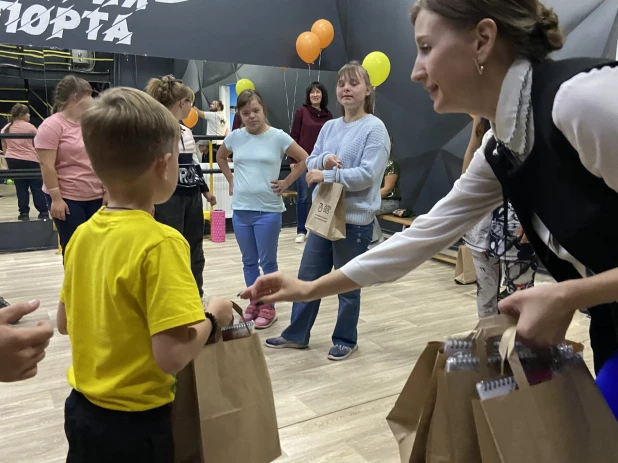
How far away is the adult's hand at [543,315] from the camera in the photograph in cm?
86

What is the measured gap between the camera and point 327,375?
304cm

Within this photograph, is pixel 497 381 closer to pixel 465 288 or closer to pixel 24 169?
pixel 465 288

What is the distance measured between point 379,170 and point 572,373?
223 cm

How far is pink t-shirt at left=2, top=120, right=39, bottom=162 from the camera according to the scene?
5.90 m

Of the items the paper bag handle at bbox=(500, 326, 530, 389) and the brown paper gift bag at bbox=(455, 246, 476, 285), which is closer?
the paper bag handle at bbox=(500, 326, 530, 389)

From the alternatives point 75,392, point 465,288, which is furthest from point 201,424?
point 465,288

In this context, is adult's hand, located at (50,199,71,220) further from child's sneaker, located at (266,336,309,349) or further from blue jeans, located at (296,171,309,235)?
blue jeans, located at (296,171,309,235)

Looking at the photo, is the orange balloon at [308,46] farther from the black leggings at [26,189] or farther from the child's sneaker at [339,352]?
the child's sneaker at [339,352]

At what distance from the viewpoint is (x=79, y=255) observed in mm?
1238

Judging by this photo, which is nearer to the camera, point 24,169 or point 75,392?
point 75,392

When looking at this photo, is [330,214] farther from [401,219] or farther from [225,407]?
[401,219]

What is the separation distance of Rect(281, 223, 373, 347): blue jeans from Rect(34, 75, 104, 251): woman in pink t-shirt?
146 cm

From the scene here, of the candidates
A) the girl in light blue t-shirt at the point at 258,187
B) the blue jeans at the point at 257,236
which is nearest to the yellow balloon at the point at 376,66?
the girl in light blue t-shirt at the point at 258,187

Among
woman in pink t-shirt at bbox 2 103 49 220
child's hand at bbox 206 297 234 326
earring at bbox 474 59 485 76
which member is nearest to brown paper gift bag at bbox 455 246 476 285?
child's hand at bbox 206 297 234 326
